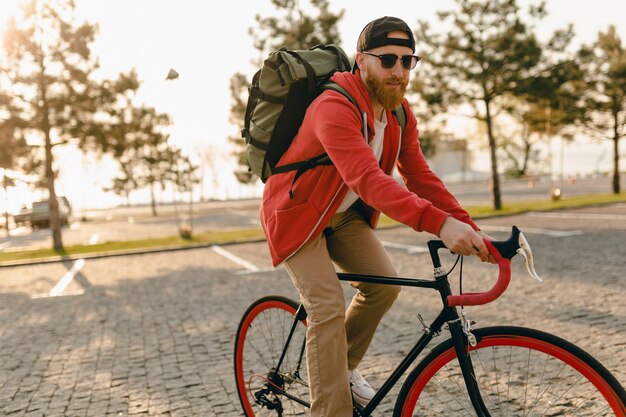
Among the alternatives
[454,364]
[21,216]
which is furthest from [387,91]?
[21,216]

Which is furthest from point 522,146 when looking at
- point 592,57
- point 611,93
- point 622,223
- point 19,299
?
point 19,299

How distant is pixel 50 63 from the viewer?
17344 mm

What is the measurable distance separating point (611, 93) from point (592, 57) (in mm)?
4591

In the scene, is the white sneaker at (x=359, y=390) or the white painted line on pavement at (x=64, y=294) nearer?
the white sneaker at (x=359, y=390)

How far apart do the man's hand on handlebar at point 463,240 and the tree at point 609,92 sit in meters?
24.4

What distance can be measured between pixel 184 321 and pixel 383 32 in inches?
195

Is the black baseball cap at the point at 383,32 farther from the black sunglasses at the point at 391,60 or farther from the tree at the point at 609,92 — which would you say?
the tree at the point at 609,92

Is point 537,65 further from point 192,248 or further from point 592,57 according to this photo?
point 192,248

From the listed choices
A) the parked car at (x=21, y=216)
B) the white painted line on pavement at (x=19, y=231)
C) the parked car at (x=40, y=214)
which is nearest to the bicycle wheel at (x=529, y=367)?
the white painted line on pavement at (x=19, y=231)

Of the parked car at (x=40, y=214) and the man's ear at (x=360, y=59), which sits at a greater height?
the man's ear at (x=360, y=59)

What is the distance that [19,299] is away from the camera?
8852 mm

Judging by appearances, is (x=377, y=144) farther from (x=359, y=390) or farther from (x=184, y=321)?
(x=184, y=321)

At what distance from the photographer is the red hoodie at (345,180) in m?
2.07

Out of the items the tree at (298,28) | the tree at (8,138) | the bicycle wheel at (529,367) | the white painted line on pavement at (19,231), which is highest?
the tree at (298,28)
